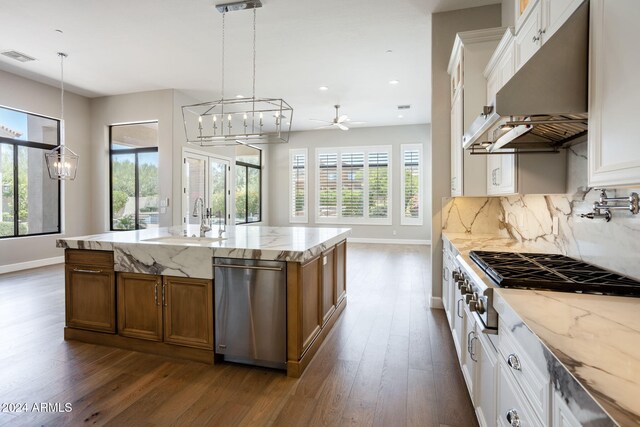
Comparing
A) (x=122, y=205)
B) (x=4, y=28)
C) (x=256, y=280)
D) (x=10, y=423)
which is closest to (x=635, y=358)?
(x=256, y=280)

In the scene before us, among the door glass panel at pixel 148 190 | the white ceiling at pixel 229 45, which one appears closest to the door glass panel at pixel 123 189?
the door glass panel at pixel 148 190

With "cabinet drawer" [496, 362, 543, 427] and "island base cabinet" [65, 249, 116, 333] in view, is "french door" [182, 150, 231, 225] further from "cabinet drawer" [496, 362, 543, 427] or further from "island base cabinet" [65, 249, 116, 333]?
"cabinet drawer" [496, 362, 543, 427]

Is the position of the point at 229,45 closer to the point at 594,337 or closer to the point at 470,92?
the point at 470,92

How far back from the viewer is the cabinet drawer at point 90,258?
9.16 ft

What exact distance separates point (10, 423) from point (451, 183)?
4.02m

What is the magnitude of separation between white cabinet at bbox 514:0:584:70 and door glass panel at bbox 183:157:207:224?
19.5 ft

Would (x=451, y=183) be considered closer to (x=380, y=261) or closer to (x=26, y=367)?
(x=380, y=261)

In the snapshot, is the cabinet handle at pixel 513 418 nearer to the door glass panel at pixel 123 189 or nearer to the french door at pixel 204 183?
the french door at pixel 204 183

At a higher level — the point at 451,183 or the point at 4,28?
the point at 4,28

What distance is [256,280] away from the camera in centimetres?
243

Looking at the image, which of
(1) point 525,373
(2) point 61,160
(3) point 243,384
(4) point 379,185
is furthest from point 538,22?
(4) point 379,185

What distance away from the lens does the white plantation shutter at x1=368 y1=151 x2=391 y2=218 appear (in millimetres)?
9469

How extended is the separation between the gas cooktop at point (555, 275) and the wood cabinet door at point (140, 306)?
2403 millimetres

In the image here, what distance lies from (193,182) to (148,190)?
933mm
